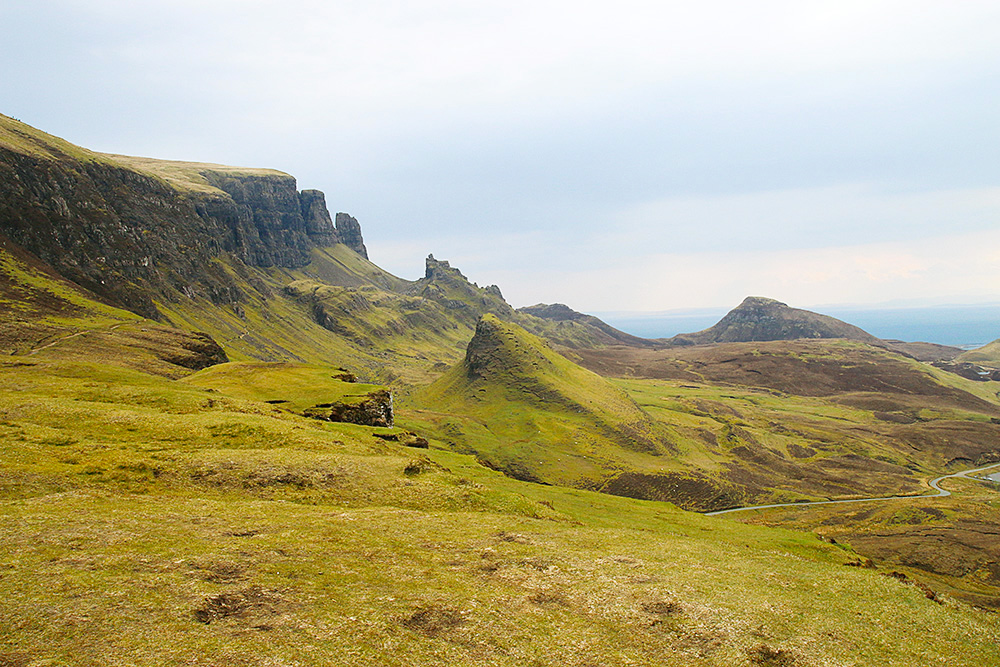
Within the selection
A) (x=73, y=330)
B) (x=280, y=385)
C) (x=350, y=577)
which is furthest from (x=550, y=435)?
(x=350, y=577)

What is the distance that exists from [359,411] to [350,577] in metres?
63.9

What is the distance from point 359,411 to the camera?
93.1 meters

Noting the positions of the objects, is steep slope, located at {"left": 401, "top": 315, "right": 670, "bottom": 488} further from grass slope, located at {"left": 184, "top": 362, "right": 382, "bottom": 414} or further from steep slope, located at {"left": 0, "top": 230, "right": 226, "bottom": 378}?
steep slope, located at {"left": 0, "top": 230, "right": 226, "bottom": 378}

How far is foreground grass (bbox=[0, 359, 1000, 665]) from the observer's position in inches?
955

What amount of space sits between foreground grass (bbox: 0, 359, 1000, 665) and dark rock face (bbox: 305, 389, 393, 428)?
32.6 m

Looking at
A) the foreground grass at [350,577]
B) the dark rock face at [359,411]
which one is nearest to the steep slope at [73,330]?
the dark rock face at [359,411]

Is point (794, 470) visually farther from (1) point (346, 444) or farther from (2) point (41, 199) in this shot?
(2) point (41, 199)

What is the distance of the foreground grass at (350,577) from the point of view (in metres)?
24.2

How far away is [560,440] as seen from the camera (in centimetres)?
16775

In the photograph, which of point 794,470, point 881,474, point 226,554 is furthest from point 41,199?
point 881,474

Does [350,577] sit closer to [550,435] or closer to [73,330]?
[73,330]

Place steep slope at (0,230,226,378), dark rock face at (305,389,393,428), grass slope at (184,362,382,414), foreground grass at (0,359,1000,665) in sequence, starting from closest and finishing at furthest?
foreground grass at (0,359,1000,665), dark rock face at (305,389,393,428), grass slope at (184,362,382,414), steep slope at (0,230,226,378)

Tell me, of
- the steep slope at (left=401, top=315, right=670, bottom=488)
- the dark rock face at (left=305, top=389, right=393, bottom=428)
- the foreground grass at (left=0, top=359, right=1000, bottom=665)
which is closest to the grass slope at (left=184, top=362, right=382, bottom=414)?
the dark rock face at (left=305, top=389, right=393, bottom=428)

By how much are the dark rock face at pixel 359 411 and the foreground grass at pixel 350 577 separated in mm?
32594
